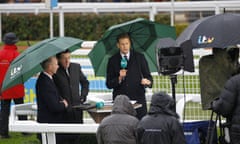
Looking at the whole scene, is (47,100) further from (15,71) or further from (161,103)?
(161,103)

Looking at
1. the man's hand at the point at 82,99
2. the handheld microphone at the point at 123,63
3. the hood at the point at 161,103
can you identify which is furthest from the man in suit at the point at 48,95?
the hood at the point at 161,103

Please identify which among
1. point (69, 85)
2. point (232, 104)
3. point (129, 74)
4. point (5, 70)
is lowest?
point (232, 104)

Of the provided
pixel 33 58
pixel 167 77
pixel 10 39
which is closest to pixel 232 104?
pixel 33 58

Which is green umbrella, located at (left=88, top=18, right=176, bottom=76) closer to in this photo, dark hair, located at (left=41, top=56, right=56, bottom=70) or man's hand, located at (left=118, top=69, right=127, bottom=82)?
man's hand, located at (left=118, top=69, right=127, bottom=82)

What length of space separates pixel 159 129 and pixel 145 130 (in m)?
0.16

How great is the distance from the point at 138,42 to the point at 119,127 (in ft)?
9.48

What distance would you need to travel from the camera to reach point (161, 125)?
8961mm

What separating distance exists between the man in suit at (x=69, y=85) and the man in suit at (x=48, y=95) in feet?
0.73

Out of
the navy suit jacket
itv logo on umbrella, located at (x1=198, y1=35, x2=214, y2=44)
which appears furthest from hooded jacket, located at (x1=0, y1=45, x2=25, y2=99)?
itv logo on umbrella, located at (x1=198, y1=35, x2=214, y2=44)

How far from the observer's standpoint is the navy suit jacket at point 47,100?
10.6 metres

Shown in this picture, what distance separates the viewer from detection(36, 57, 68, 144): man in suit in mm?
10555

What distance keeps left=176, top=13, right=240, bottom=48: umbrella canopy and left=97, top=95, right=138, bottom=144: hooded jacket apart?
1.35 meters

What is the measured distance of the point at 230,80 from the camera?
30.9 ft

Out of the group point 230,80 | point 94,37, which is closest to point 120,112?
point 230,80
